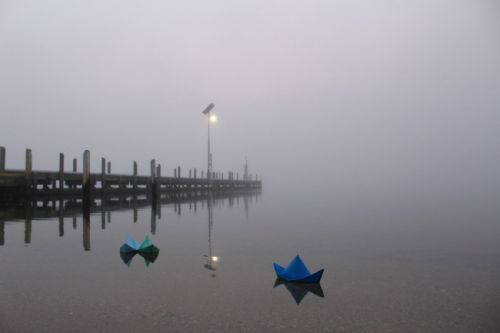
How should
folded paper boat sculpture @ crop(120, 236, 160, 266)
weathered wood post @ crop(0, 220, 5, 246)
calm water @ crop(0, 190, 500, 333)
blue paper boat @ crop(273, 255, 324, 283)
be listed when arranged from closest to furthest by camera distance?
calm water @ crop(0, 190, 500, 333) < blue paper boat @ crop(273, 255, 324, 283) < folded paper boat sculpture @ crop(120, 236, 160, 266) < weathered wood post @ crop(0, 220, 5, 246)

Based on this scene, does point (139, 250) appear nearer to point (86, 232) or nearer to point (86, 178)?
point (86, 232)

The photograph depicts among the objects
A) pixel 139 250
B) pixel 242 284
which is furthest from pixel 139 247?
pixel 242 284

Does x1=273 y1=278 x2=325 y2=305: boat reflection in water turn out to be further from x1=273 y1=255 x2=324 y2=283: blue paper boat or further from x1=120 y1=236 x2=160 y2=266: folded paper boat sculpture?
x1=120 y1=236 x2=160 y2=266: folded paper boat sculpture

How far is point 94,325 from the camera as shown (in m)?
4.08

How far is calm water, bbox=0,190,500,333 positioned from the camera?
426 centimetres

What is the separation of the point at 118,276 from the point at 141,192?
27.4 m

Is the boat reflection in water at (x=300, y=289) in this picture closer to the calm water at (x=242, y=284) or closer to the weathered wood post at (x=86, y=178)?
the calm water at (x=242, y=284)

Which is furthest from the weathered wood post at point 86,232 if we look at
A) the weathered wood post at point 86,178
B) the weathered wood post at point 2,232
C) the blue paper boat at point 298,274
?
the weathered wood post at point 86,178

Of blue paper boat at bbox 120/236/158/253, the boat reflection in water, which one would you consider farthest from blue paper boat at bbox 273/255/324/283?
blue paper boat at bbox 120/236/158/253

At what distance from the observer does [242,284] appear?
595cm

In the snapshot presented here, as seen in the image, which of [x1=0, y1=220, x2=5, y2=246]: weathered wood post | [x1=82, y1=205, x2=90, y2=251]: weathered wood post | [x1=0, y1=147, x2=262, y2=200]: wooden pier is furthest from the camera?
[x1=0, y1=147, x2=262, y2=200]: wooden pier

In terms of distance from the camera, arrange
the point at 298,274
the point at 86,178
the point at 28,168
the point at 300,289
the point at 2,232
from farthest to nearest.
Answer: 1. the point at 86,178
2. the point at 28,168
3. the point at 2,232
4. the point at 298,274
5. the point at 300,289

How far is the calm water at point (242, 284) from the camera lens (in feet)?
14.0

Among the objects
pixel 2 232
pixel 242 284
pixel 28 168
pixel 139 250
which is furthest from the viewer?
pixel 28 168
